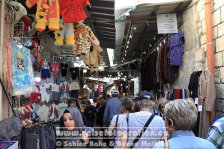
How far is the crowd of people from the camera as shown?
2229mm

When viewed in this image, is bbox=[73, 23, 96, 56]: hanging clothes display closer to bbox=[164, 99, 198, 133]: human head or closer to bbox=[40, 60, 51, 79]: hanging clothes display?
bbox=[40, 60, 51, 79]: hanging clothes display

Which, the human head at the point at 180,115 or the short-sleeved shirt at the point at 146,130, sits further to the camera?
the short-sleeved shirt at the point at 146,130

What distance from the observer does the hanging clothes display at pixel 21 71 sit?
3.64 meters

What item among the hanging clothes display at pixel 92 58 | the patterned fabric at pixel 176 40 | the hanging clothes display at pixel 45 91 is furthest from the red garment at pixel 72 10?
the patterned fabric at pixel 176 40

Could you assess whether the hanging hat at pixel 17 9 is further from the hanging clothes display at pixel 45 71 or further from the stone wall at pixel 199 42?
the stone wall at pixel 199 42

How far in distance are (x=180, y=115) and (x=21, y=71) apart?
2.26 meters

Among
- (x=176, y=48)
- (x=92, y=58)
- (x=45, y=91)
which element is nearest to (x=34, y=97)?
(x=45, y=91)

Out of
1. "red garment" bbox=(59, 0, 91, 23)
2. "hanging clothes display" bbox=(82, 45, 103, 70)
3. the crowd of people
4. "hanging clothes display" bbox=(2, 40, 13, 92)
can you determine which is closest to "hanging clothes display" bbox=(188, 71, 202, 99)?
the crowd of people

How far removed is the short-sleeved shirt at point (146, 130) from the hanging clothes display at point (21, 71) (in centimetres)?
144

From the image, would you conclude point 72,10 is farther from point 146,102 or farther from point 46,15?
point 146,102

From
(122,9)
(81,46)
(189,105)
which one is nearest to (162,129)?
(189,105)

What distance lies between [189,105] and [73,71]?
8116 millimetres

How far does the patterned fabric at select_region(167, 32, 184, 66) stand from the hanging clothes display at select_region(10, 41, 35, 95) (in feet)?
14.8

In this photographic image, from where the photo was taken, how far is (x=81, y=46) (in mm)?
5996
